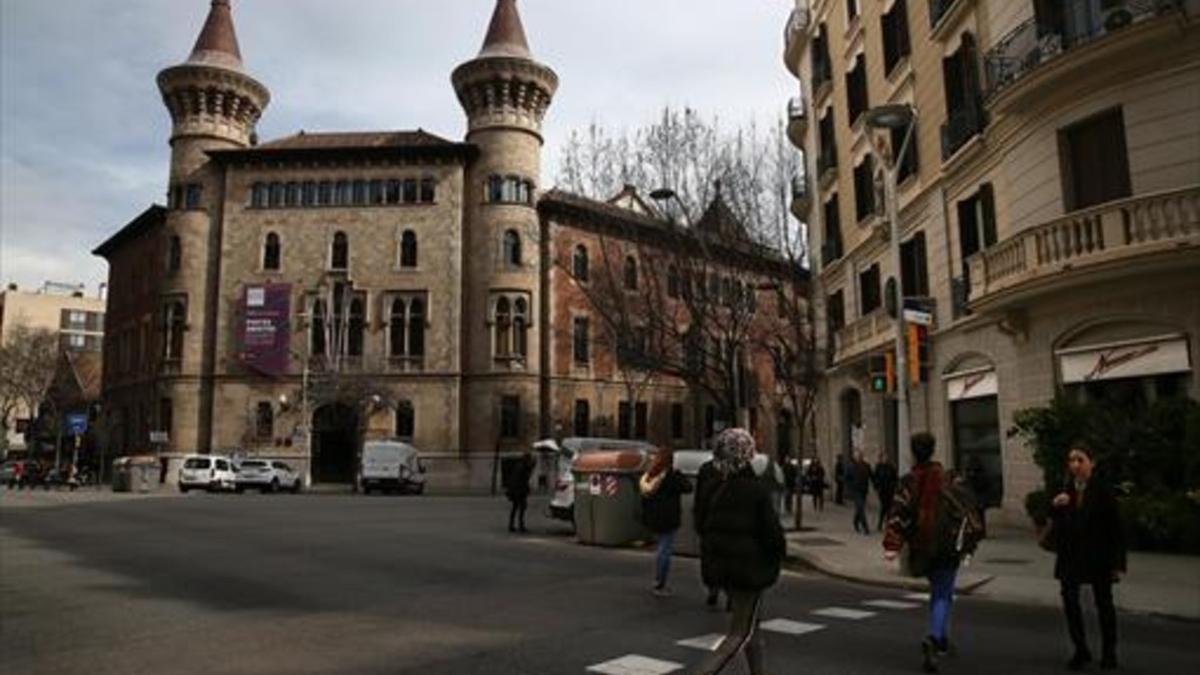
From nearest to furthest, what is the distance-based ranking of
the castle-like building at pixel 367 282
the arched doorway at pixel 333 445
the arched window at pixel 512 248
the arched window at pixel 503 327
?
the castle-like building at pixel 367 282, the arched window at pixel 503 327, the arched window at pixel 512 248, the arched doorway at pixel 333 445

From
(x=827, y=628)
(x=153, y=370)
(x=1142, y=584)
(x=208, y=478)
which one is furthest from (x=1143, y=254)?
(x=153, y=370)

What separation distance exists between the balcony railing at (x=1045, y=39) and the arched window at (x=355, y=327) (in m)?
40.0

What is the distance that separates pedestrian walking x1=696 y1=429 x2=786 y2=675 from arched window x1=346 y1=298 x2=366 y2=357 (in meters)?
48.9

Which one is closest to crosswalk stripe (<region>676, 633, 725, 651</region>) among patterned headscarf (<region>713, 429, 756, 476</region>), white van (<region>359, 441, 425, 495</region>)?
patterned headscarf (<region>713, 429, 756, 476</region>)

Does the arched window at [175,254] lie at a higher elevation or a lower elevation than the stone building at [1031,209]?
higher

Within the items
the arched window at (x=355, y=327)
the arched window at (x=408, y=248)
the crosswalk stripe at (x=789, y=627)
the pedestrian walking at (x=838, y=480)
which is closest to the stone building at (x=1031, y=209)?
the pedestrian walking at (x=838, y=480)

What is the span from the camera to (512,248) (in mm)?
53094

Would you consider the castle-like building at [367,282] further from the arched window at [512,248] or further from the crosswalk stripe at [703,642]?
the crosswalk stripe at [703,642]

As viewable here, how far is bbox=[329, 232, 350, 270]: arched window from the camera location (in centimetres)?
5347

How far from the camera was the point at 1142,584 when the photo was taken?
38.9 ft

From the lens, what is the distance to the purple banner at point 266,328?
52094mm

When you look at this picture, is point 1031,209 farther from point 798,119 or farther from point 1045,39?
point 798,119

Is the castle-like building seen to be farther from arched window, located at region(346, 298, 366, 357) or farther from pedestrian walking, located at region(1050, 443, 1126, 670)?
pedestrian walking, located at region(1050, 443, 1126, 670)

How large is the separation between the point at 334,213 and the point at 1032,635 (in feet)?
163
